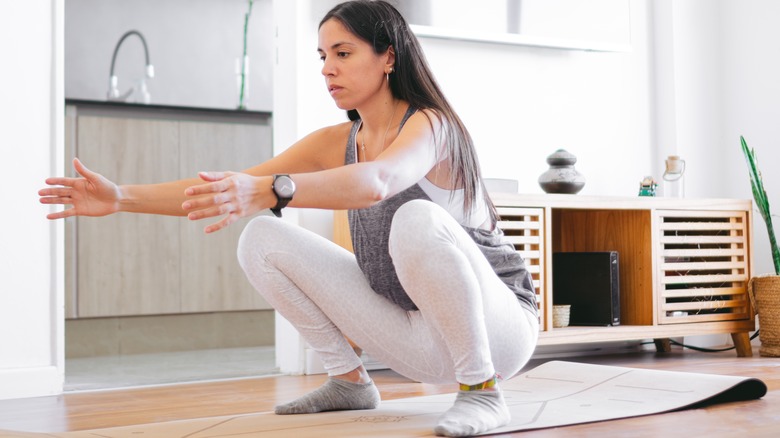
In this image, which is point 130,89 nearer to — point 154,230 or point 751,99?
point 154,230

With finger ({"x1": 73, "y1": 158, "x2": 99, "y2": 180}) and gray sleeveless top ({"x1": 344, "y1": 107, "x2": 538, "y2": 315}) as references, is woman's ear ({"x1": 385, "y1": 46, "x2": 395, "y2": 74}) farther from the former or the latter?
finger ({"x1": 73, "y1": 158, "x2": 99, "y2": 180})

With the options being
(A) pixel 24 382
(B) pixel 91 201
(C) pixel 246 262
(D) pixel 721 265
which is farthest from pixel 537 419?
(D) pixel 721 265

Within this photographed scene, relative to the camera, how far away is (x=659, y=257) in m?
3.39

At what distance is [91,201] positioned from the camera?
163 centimetres

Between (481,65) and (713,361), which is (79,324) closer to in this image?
(481,65)

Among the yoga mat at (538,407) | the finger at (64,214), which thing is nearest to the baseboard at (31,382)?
the yoga mat at (538,407)

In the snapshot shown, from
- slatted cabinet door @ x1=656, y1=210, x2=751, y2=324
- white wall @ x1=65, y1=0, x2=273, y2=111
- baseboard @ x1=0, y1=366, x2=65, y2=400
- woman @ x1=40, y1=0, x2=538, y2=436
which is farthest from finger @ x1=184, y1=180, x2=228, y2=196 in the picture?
white wall @ x1=65, y1=0, x2=273, y2=111

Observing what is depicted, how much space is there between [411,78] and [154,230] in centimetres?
248

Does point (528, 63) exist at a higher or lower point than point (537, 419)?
higher

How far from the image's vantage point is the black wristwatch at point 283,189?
4.56ft

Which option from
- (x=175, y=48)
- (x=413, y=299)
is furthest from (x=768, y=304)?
(x=175, y=48)

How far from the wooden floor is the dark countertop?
160 cm

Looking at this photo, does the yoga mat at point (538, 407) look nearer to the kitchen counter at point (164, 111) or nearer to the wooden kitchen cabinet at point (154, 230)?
the wooden kitchen cabinet at point (154, 230)

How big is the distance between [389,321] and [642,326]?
180 cm
